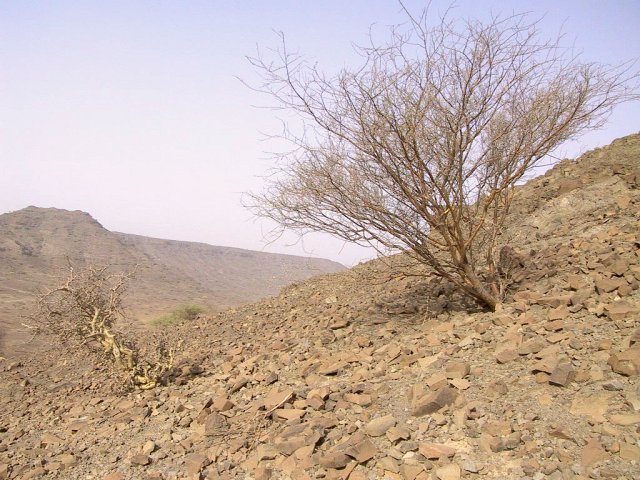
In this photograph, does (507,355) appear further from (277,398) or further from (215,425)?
(215,425)

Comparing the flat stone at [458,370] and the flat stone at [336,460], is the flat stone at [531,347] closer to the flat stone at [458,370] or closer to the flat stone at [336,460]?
the flat stone at [458,370]

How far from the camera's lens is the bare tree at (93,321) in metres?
5.57

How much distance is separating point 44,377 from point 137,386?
113 inches

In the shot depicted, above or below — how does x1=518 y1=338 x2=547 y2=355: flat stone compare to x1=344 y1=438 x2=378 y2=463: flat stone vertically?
above

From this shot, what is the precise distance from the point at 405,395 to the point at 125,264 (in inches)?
1442

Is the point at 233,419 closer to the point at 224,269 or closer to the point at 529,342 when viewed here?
the point at 529,342

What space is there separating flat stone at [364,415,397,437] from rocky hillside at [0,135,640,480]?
0.01 metres

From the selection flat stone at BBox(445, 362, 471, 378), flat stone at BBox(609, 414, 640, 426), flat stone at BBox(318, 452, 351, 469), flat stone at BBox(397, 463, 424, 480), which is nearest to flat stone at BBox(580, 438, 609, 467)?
flat stone at BBox(609, 414, 640, 426)

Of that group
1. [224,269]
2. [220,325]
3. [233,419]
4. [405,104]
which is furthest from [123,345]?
[224,269]

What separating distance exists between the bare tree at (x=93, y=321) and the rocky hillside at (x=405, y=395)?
1.28 ft

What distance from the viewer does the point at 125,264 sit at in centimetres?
3662

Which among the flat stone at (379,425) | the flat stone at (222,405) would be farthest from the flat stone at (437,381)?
the flat stone at (222,405)

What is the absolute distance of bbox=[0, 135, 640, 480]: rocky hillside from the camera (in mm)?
2768

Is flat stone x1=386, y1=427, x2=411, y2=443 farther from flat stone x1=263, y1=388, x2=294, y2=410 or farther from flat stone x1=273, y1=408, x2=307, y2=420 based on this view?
flat stone x1=263, y1=388, x2=294, y2=410
